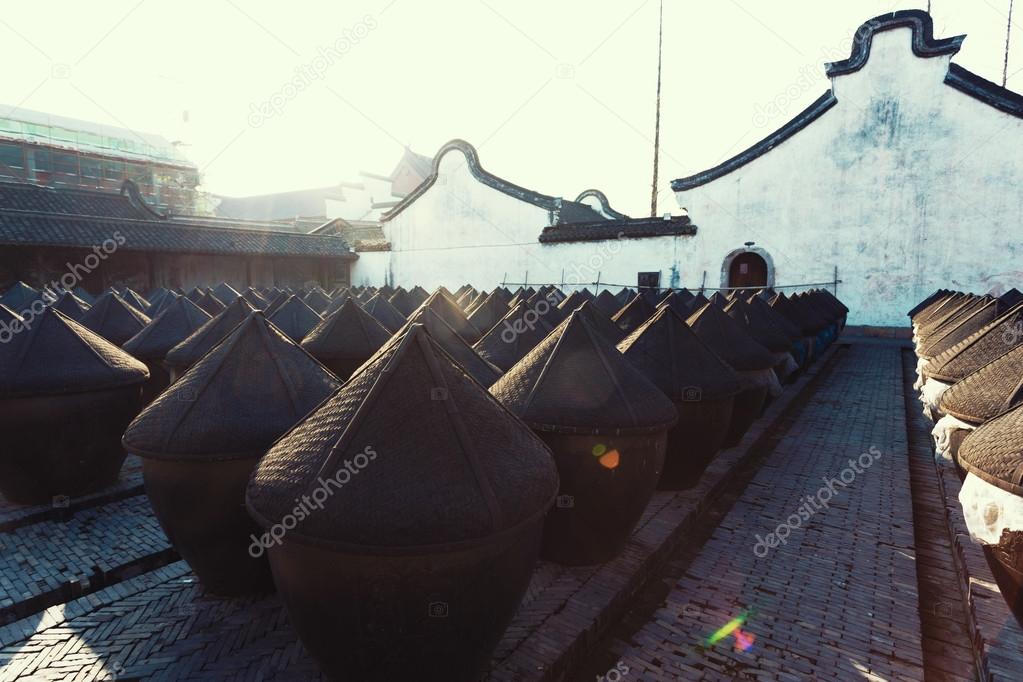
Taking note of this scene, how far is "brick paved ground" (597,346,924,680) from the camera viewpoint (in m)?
3.58

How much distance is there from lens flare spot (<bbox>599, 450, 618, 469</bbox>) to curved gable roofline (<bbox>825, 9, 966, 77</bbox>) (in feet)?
74.2

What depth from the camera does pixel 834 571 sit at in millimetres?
4645

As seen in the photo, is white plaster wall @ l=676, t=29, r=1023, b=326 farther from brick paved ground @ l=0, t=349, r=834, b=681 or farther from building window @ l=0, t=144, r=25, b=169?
building window @ l=0, t=144, r=25, b=169

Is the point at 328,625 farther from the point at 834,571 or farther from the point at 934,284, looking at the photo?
the point at 934,284

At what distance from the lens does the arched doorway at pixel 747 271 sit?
22.9 meters

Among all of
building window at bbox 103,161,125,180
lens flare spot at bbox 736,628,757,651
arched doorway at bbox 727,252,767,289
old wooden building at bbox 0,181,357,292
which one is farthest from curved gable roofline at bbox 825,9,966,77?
building window at bbox 103,161,125,180

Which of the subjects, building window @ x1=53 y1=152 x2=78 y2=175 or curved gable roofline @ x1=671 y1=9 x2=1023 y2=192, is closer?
curved gable roofline @ x1=671 y1=9 x2=1023 y2=192

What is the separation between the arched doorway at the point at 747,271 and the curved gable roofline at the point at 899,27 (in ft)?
23.1

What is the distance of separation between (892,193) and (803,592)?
66.5 ft

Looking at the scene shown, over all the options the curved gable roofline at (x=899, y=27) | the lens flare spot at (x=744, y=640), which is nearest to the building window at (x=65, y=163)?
the curved gable roofline at (x=899, y=27)

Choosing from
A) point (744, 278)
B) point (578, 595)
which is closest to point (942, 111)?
point (744, 278)

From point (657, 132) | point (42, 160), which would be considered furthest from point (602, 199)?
point (42, 160)

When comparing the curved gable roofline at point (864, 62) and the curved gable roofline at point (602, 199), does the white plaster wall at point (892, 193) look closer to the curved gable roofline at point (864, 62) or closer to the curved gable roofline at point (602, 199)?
the curved gable roofline at point (864, 62)

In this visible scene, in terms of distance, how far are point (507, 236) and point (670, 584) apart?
25.4m
